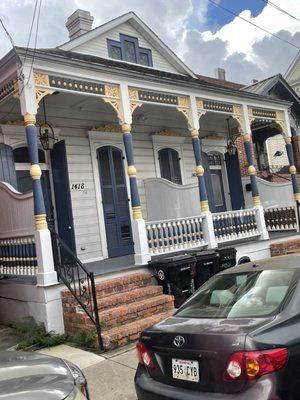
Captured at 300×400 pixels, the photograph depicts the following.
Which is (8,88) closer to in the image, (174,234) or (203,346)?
(174,234)

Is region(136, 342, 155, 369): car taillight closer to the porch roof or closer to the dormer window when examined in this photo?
the porch roof

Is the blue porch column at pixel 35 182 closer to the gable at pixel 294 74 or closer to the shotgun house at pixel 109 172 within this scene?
the shotgun house at pixel 109 172

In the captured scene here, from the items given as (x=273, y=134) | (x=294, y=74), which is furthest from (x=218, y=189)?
(x=294, y=74)

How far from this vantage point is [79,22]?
41.9ft

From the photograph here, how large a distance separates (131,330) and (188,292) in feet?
7.62

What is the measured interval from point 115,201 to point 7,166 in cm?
298

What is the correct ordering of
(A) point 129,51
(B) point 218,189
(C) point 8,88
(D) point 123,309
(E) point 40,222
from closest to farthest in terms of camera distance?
(D) point 123,309 < (E) point 40,222 < (C) point 8,88 < (A) point 129,51 < (B) point 218,189

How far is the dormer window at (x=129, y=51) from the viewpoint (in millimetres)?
12453

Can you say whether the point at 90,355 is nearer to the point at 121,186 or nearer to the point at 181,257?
the point at 181,257

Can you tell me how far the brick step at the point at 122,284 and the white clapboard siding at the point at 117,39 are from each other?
6512 mm

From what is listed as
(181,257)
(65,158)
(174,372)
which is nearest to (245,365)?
(174,372)

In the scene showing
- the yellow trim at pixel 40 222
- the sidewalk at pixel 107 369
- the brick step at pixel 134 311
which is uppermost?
the yellow trim at pixel 40 222

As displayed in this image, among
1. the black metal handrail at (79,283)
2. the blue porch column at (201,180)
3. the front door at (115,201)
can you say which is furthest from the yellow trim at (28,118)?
the blue porch column at (201,180)

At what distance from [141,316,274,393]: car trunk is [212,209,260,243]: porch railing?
22.7 ft
